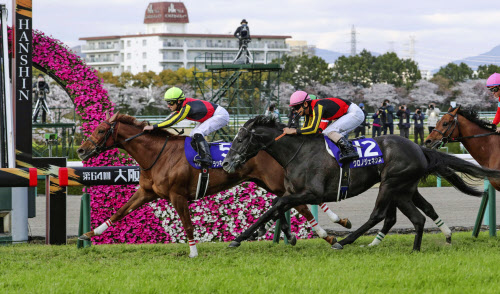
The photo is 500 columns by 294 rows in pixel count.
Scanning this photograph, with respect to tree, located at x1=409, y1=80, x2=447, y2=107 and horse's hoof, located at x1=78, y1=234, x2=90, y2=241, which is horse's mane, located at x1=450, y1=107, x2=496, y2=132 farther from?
tree, located at x1=409, y1=80, x2=447, y2=107

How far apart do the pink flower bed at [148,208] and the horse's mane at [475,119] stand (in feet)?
7.54

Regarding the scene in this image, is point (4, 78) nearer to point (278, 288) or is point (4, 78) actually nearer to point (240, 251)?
point (240, 251)

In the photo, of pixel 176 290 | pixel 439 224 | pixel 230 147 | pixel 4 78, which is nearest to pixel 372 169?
pixel 439 224

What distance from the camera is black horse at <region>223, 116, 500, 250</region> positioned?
21.6 feet

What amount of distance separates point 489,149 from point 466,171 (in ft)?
2.52

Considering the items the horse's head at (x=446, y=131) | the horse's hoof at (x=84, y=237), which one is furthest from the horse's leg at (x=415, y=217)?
the horse's hoof at (x=84, y=237)

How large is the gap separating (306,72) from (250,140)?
5508cm

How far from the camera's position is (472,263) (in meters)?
5.75

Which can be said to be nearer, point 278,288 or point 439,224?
point 278,288

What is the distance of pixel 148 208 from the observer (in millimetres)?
8375

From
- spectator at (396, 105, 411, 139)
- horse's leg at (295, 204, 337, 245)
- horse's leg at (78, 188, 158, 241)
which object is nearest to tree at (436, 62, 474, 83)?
spectator at (396, 105, 411, 139)

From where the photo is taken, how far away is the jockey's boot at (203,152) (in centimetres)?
677

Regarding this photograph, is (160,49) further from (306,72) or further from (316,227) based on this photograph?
(316,227)

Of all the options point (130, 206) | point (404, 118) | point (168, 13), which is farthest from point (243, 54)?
point (168, 13)
